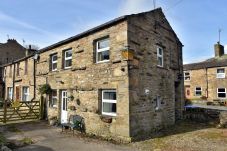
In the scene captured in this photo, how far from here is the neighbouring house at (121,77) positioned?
1059 cm

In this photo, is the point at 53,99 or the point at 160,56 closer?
the point at 160,56

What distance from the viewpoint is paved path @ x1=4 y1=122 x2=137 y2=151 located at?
30.4 feet

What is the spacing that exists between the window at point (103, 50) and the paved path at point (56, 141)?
14.0ft

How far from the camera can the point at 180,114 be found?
16359mm

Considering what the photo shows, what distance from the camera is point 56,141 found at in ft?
34.3

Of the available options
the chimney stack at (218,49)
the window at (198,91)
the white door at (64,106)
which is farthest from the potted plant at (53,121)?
the chimney stack at (218,49)

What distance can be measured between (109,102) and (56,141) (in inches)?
125

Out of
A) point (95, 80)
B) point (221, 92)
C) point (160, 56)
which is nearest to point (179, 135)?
point (160, 56)

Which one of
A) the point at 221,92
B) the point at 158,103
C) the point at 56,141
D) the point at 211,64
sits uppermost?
the point at 211,64

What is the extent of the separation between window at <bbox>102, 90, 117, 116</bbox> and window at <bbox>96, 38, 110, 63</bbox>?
1.80 m

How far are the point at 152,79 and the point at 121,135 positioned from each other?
3691 millimetres

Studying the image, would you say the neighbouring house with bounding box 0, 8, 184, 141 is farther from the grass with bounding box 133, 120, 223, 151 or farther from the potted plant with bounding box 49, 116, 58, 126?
the grass with bounding box 133, 120, 223, 151

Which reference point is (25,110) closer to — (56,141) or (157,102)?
(56,141)

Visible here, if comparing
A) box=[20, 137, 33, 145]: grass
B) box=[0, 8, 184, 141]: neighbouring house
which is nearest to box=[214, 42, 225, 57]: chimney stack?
box=[0, 8, 184, 141]: neighbouring house
